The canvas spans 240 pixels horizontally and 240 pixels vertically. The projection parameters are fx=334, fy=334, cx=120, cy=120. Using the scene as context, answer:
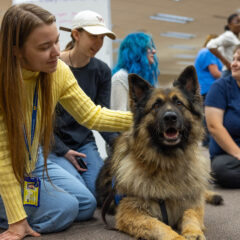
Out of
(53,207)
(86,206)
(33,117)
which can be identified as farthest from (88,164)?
(33,117)

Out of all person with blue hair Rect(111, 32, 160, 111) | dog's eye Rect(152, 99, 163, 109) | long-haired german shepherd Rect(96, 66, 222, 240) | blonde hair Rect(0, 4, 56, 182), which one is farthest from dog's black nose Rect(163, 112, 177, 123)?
person with blue hair Rect(111, 32, 160, 111)

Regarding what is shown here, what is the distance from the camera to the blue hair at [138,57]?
344cm

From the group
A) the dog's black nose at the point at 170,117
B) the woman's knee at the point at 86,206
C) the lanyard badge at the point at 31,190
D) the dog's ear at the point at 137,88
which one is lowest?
the woman's knee at the point at 86,206

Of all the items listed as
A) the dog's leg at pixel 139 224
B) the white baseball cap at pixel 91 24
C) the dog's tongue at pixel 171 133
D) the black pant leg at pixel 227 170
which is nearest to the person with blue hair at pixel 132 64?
the white baseball cap at pixel 91 24

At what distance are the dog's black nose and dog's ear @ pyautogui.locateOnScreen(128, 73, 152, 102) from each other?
288 millimetres

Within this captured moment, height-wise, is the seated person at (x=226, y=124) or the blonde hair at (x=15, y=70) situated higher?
the blonde hair at (x=15, y=70)

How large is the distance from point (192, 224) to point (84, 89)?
5.20 feet

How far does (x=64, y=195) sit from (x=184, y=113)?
984 mm

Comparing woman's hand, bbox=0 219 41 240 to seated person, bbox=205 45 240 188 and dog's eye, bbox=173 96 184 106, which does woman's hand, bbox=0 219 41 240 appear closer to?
dog's eye, bbox=173 96 184 106

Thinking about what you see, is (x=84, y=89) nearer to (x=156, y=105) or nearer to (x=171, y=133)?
(x=156, y=105)

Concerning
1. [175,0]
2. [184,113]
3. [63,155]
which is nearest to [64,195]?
[63,155]

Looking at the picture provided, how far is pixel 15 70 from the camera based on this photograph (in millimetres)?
1876

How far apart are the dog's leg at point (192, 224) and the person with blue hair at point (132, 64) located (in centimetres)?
152

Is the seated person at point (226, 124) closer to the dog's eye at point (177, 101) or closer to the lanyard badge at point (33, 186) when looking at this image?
the dog's eye at point (177, 101)
